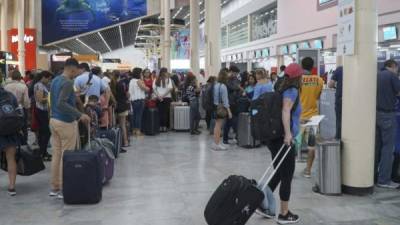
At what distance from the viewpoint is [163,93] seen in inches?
500

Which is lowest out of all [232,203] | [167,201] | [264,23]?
[167,201]

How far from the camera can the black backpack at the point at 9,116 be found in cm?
589

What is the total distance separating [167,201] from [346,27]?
9.50 ft

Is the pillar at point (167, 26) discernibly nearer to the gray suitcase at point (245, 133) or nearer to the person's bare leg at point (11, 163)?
the gray suitcase at point (245, 133)

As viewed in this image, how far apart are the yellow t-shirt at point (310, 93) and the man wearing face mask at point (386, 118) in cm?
112

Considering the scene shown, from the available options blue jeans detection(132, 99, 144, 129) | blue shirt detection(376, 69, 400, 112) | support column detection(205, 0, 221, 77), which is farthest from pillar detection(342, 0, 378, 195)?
support column detection(205, 0, 221, 77)

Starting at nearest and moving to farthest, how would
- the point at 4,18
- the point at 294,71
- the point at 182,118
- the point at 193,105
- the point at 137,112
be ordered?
the point at 294,71 < the point at 137,112 < the point at 193,105 < the point at 182,118 < the point at 4,18

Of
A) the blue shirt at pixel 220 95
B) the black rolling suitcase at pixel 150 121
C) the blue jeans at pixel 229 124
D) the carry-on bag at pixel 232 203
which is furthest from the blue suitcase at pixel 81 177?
the black rolling suitcase at pixel 150 121

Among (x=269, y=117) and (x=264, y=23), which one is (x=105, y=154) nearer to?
(x=269, y=117)

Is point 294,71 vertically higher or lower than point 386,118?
higher

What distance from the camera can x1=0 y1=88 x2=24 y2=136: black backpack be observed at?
589cm

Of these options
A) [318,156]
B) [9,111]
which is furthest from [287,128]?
[9,111]

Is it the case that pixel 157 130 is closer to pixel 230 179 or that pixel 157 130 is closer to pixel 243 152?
pixel 243 152

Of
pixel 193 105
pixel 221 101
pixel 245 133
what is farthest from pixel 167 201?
pixel 193 105
